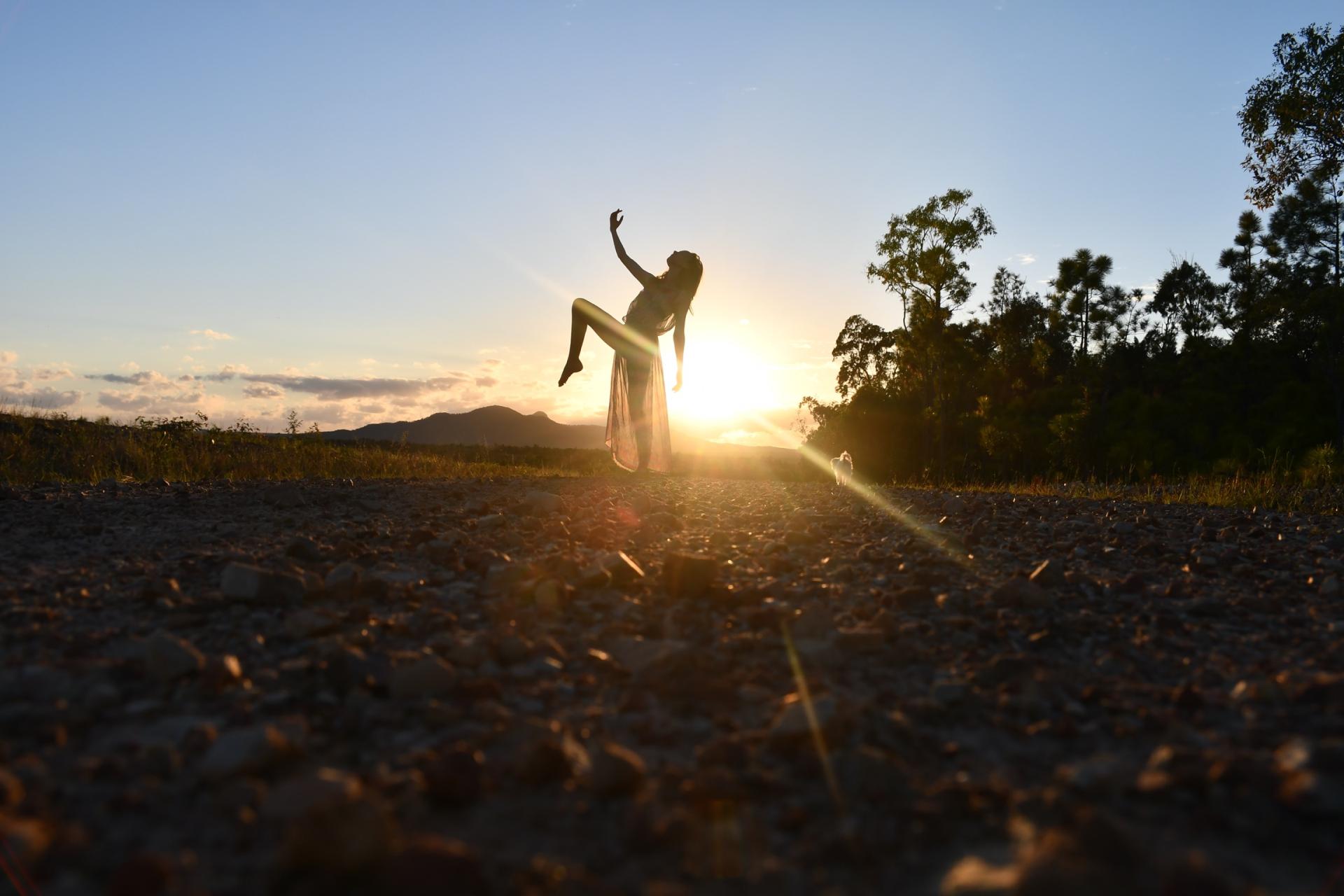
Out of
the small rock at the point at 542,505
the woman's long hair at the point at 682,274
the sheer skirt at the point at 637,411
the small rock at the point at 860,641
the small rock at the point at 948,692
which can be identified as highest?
the woman's long hair at the point at 682,274

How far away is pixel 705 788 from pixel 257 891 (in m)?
0.93

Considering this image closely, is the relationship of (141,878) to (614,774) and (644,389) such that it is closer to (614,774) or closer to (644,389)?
(614,774)

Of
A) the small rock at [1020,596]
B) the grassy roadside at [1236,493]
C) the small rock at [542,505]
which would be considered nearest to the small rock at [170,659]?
the small rock at [1020,596]

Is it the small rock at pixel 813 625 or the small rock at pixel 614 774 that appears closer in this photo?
the small rock at pixel 614 774

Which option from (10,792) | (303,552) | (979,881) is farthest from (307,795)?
(303,552)

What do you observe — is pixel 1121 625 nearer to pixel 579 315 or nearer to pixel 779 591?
pixel 779 591

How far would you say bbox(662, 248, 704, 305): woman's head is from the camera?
12500 millimetres

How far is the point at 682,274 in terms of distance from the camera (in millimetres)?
12539

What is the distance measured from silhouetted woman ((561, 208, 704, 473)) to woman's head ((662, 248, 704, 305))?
11 mm

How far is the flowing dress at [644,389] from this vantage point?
12617 mm

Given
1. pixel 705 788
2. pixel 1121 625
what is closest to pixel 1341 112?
pixel 1121 625

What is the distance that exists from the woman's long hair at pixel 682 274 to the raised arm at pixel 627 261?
24cm

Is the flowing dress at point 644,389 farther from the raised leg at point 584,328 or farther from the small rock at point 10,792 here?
the small rock at point 10,792

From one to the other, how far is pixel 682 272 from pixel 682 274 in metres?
0.04
